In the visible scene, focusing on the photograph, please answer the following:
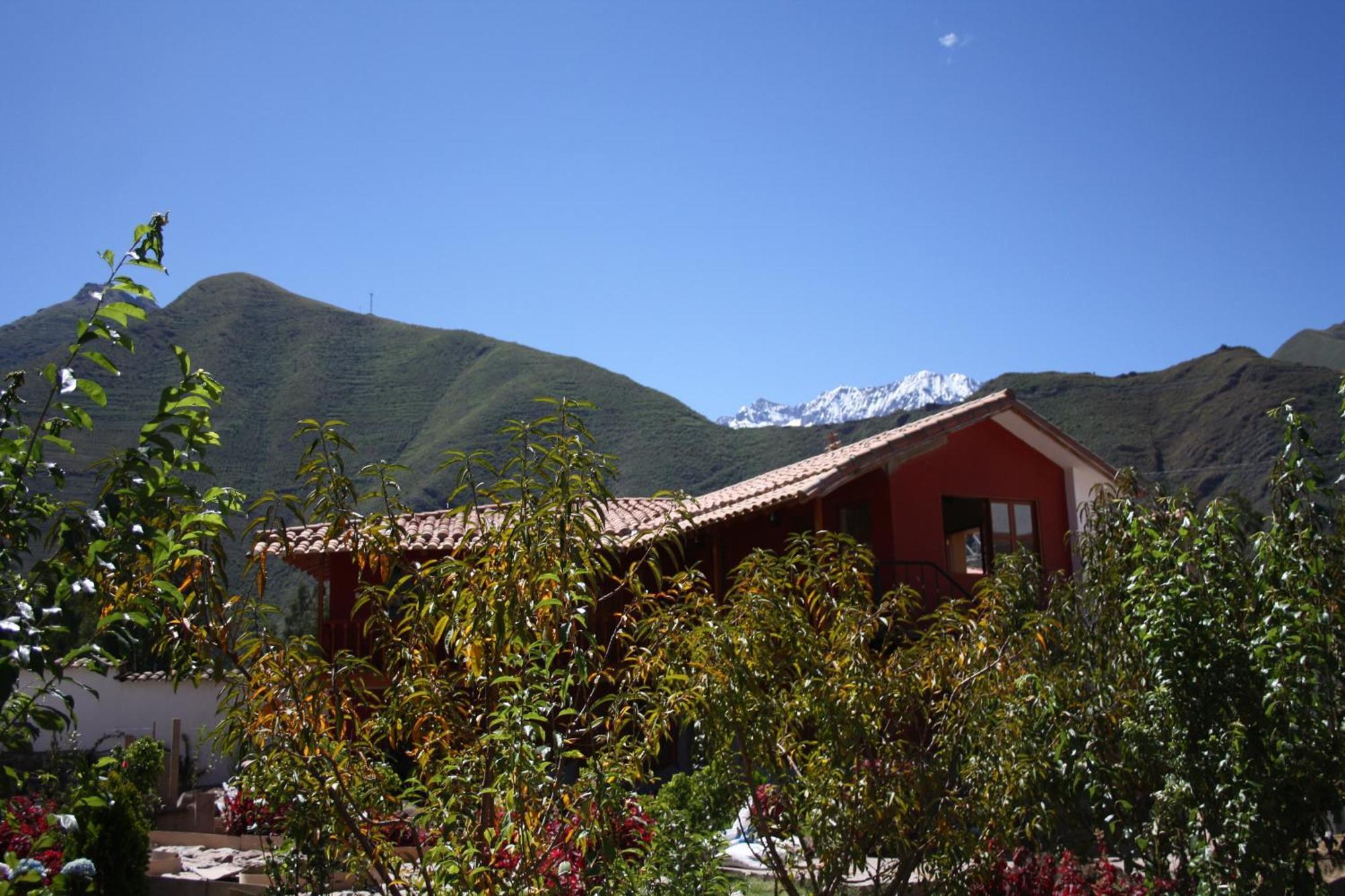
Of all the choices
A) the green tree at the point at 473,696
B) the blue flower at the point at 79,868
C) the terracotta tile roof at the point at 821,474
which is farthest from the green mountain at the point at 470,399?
the blue flower at the point at 79,868

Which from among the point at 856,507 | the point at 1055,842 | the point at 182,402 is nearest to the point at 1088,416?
the point at 856,507

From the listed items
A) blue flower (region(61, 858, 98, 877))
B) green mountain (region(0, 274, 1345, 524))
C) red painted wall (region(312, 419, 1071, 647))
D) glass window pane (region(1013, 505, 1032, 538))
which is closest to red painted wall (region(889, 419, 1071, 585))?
red painted wall (region(312, 419, 1071, 647))

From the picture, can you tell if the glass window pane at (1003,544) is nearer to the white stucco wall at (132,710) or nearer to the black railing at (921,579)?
the black railing at (921,579)

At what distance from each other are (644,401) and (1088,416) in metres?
32.9

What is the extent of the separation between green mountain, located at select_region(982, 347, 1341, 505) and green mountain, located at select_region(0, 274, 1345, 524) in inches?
4.7

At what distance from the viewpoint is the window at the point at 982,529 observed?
17141mm

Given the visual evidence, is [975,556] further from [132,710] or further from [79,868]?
[132,710]

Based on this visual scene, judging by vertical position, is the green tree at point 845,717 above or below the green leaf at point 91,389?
below

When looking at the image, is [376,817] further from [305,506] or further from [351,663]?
[305,506]

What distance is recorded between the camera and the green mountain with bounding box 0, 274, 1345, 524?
53.3 m

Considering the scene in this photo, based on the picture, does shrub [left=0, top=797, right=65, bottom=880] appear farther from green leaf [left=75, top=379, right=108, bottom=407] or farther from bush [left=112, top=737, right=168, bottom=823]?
bush [left=112, top=737, right=168, bottom=823]

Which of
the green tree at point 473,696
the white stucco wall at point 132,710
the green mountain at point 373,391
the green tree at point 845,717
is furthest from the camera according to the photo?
the green mountain at point 373,391

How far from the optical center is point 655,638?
184 inches

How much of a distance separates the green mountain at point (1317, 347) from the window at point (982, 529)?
329 feet
